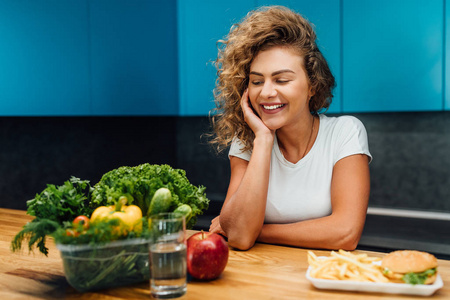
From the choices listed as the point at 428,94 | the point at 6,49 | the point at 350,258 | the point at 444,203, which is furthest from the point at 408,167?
the point at 6,49

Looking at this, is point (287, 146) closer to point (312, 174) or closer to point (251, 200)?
point (312, 174)

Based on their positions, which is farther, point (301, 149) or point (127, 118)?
point (127, 118)

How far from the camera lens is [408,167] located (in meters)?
Answer: 3.07

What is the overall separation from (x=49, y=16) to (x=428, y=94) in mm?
2265

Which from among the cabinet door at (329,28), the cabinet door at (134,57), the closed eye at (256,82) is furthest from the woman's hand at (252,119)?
the cabinet door at (134,57)

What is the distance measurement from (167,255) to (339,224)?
2.27ft

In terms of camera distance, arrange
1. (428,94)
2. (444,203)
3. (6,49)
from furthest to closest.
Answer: (444,203) < (428,94) < (6,49)

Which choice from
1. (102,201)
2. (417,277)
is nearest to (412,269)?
(417,277)

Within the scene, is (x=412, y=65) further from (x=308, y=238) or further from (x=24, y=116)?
(x=24, y=116)

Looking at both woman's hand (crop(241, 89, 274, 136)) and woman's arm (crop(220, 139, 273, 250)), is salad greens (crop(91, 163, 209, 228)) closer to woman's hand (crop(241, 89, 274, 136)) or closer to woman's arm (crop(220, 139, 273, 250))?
woman's arm (crop(220, 139, 273, 250))

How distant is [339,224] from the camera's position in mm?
1434

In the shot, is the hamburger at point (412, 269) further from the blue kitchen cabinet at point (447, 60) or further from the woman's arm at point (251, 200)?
the blue kitchen cabinet at point (447, 60)

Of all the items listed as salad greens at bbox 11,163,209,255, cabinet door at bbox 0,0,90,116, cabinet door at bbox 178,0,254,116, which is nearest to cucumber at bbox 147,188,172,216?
salad greens at bbox 11,163,209,255

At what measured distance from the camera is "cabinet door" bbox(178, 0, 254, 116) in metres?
3.35
